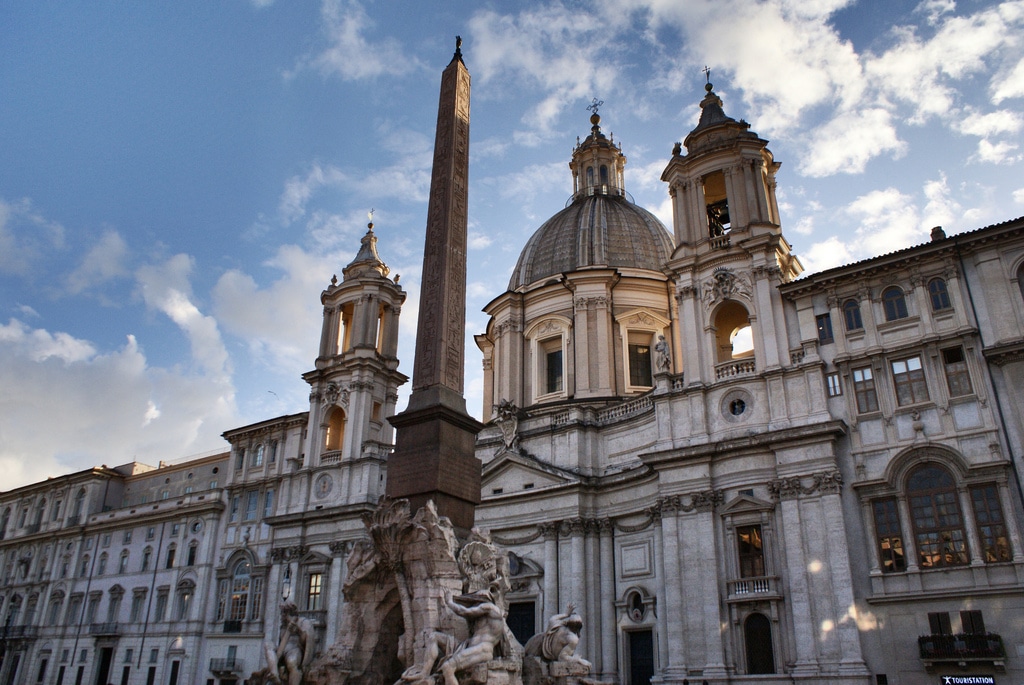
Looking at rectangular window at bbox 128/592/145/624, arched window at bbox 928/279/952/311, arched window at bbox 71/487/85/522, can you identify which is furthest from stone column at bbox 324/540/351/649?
arched window at bbox 928/279/952/311

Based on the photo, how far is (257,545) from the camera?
136 ft

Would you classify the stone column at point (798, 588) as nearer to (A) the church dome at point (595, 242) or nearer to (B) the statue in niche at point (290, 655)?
(B) the statue in niche at point (290, 655)

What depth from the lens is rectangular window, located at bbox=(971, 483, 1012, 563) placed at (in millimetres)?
22156

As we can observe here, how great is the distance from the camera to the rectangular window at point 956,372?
79.7ft

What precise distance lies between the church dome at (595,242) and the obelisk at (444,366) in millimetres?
23475

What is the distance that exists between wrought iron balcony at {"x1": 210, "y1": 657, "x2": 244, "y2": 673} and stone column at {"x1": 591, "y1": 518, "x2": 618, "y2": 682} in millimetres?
19340

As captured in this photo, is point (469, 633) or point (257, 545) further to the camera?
point (257, 545)

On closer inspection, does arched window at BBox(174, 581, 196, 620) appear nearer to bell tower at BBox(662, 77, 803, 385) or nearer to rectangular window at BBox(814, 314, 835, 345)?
bell tower at BBox(662, 77, 803, 385)

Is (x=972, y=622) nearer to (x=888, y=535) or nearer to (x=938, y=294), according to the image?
(x=888, y=535)

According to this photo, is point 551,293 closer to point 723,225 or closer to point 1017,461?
point 723,225

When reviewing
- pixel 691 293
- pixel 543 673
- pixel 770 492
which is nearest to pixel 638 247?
pixel 691 293

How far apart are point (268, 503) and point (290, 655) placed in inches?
1155

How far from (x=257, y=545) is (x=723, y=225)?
2908cm

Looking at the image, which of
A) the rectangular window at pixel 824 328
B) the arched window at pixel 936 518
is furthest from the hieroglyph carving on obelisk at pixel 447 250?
the arched window at pixel 936 518
